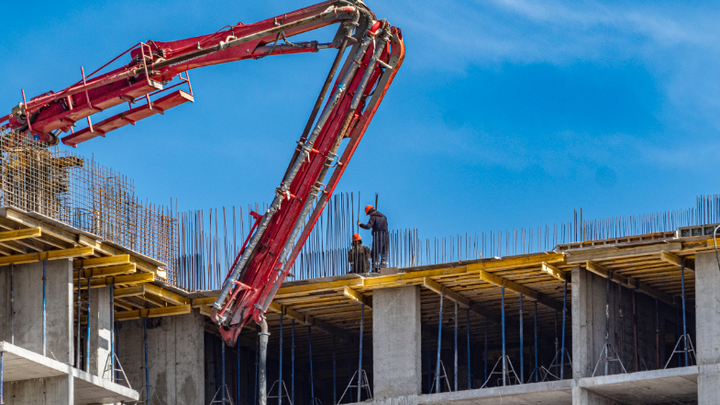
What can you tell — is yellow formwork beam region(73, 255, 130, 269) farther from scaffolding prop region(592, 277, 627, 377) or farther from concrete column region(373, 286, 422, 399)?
scaffolding prop region(592, 277, 627, 377)

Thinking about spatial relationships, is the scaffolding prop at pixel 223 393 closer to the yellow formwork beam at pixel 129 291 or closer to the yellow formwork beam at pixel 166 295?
the yellow formwork beam at pixel 166 295

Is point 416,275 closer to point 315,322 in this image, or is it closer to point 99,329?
point 315,322

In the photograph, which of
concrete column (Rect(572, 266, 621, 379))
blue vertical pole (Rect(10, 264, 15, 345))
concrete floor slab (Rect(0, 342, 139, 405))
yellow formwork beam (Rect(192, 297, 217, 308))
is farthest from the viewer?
yellow formwork beam (Rect(192, 297, 217, 308))

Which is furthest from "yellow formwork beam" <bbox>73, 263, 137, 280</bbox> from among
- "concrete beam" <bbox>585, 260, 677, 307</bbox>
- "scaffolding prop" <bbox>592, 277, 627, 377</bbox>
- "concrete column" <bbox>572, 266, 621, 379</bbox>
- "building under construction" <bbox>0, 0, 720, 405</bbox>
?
"scaffolding prop" <bbox>592, 277, 627, 377</bbox>

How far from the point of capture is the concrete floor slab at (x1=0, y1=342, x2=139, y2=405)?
89.4 ft

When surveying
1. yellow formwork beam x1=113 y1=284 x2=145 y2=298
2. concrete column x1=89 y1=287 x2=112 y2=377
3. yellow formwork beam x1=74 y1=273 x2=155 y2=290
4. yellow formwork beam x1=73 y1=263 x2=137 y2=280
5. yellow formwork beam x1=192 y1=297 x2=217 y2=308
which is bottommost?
concrete column x1=89 y1=287 x2=112 y2=377

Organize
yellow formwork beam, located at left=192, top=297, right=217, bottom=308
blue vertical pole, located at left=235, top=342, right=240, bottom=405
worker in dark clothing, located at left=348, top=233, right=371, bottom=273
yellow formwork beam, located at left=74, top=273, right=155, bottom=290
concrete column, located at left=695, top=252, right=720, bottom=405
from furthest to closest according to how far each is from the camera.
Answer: blue vertical pole, located at left=235, top=342, right=240, bottom=405 → yellow formwork beam, located at left=192, top=297, right=217, bottom=308 → worker in dark clothing, located at left=348, top=233, right=371, bottom=273 → yellow formwork beam, located at left=74, top=273, right=155, bottom=290 → concrete column, located at left=695, top=252, right=720, bottom=405

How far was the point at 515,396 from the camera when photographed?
30906mm

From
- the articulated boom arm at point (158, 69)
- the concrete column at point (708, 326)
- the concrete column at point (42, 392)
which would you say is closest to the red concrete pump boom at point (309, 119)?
the articulated boom arm at point (158, 69)

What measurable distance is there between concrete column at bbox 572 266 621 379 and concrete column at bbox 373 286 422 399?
146 inches

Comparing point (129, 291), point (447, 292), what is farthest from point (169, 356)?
point (447, 292)

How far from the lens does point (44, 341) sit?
28.7 meters

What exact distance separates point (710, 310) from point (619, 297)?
3.29 metres

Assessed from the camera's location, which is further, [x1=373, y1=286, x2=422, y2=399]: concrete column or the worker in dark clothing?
the worker in dark clothing
